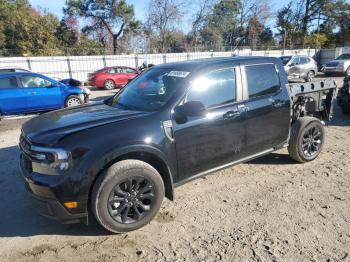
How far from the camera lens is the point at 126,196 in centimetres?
335

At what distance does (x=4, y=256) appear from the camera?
122 inches

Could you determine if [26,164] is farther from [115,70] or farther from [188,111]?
[115,70]

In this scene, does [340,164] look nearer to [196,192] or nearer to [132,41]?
[196,192]

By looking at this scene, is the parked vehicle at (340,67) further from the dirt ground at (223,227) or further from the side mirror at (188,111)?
the side mirror at (188,111)

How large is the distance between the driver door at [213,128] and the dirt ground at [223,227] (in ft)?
1.74

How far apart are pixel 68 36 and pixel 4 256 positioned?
39372 millimetres

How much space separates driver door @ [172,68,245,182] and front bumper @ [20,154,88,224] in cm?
128

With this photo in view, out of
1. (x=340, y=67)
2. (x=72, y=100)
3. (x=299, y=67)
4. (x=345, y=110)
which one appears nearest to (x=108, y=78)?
(x=72, y=100)

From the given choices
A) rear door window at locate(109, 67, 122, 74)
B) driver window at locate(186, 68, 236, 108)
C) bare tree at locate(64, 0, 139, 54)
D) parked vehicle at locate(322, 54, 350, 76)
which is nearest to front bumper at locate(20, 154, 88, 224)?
driver window at locate(186, 68, 236, 108)

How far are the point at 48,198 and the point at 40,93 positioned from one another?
8.00m

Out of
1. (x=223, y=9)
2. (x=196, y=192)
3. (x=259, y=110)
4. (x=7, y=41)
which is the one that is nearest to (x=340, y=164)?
(x=259, y=110)

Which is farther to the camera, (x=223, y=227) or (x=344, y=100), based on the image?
(x=344, y=100)

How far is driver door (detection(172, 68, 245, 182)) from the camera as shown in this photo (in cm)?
367

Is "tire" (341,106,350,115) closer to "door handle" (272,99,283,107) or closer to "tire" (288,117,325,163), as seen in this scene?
"tire" (288,117,325,163)
